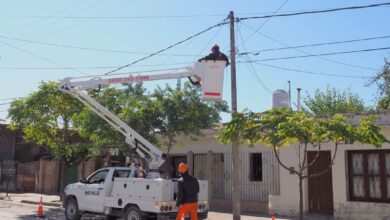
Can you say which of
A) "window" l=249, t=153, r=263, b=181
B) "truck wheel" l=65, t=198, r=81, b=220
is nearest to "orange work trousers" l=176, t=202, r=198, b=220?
"truck wheel" l=65, t=198, r=81, b=220

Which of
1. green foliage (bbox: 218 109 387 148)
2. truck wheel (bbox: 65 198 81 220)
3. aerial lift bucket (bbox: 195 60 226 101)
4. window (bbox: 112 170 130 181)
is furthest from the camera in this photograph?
truck wheel (bbox: 65 198 81 220)

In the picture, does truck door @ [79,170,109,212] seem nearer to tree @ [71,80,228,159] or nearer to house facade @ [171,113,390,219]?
tree @ [71,80,228,159]

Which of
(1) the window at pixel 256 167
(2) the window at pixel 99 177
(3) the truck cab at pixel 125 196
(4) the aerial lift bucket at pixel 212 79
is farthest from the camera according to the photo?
(1) the window at pixel 256 167

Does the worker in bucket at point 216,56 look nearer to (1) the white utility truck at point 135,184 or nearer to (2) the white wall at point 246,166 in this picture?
(1) the white utility truck at point 135,184

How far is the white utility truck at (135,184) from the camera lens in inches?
482

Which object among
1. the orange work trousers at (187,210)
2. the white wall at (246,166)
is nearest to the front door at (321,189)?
the white wall at (246,166)

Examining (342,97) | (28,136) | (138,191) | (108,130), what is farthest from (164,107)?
(342,97)

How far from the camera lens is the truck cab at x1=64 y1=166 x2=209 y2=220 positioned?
40.2ft

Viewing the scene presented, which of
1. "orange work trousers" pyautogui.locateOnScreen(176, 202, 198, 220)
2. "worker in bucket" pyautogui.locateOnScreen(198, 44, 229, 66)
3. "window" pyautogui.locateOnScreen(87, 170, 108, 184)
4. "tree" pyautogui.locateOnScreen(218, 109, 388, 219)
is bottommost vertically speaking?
"orange work trousers" pyautogui.locateOnScreen(176, 202, 198, 220)

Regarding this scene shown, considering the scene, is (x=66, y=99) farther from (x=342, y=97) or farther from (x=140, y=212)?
(x=342, y=97)

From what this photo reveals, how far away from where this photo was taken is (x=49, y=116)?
853 inches

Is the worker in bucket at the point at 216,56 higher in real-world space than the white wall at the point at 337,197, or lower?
higher

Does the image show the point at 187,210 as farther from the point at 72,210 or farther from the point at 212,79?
the point at 72,210

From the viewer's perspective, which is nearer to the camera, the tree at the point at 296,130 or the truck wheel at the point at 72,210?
the tree at the point at 296,130
